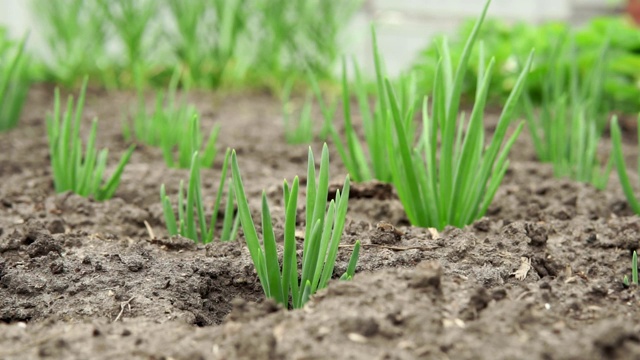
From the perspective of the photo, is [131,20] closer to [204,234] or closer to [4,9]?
[4,9]

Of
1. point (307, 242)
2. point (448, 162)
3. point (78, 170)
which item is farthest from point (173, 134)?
point (307, 242)

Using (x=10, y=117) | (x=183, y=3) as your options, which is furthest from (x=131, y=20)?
(x=10, y=117)

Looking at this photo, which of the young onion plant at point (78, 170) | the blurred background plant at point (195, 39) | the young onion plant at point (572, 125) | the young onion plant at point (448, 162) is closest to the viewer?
the young onion plant at point (448, 162)

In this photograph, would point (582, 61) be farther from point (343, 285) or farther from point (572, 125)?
point (343, 285)

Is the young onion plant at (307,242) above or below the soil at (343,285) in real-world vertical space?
above

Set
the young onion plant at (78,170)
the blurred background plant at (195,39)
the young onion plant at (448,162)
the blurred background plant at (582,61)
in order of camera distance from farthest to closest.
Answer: the blurred background plant at (195,39), the blurred background plant at (582,61), the young onion plant at (78,170), the young onion plant at (448,162)

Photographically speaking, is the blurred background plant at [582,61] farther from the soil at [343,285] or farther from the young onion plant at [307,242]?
the young onion plant at [307,242]

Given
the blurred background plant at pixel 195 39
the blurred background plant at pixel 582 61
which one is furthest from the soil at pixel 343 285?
the blurred background plant at pixel 195 39

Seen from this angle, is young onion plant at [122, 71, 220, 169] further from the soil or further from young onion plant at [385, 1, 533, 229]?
young onion plant at [385, 1, 533, 229]

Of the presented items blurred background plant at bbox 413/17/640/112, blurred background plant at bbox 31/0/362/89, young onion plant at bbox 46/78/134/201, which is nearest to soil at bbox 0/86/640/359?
young onion plant at bbox 46/78/134/201
